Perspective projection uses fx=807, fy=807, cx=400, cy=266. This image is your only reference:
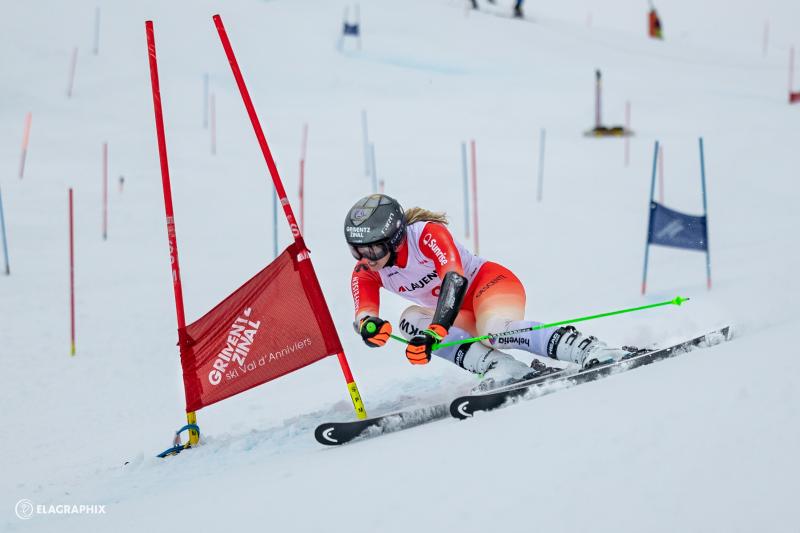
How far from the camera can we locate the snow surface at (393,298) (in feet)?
9.01

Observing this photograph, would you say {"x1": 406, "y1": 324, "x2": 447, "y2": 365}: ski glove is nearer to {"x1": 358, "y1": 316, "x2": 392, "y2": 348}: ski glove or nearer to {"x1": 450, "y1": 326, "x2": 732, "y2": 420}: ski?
{"x1": 358, "y1": 316, "x2": 392, "y2": 348}: ski glove

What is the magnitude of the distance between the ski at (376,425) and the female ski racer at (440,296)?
0.91 ft

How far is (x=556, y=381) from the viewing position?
165 inches

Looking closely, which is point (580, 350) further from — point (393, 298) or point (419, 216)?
point (393, 298)

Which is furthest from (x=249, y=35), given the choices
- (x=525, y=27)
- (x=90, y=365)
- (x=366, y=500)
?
(x=366, y=500)

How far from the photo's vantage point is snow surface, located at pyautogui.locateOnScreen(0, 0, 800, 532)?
2746 mm

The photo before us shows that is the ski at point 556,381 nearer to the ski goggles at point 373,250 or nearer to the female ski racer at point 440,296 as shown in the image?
the female ski racer at point 440,296

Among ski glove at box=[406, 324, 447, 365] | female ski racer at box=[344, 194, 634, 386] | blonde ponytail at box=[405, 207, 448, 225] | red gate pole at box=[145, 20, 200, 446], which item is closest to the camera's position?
ski glove at box=[406, 324, 447, 365]

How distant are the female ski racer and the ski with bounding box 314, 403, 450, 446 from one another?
28 cm

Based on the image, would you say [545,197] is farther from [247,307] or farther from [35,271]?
[247,307]

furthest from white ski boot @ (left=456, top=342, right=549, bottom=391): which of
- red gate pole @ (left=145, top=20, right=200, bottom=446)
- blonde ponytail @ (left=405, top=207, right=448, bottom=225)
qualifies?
red gate pole @ (left=145, top=20, right=200, bottom=446)

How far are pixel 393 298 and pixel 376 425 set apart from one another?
621 centimetres
